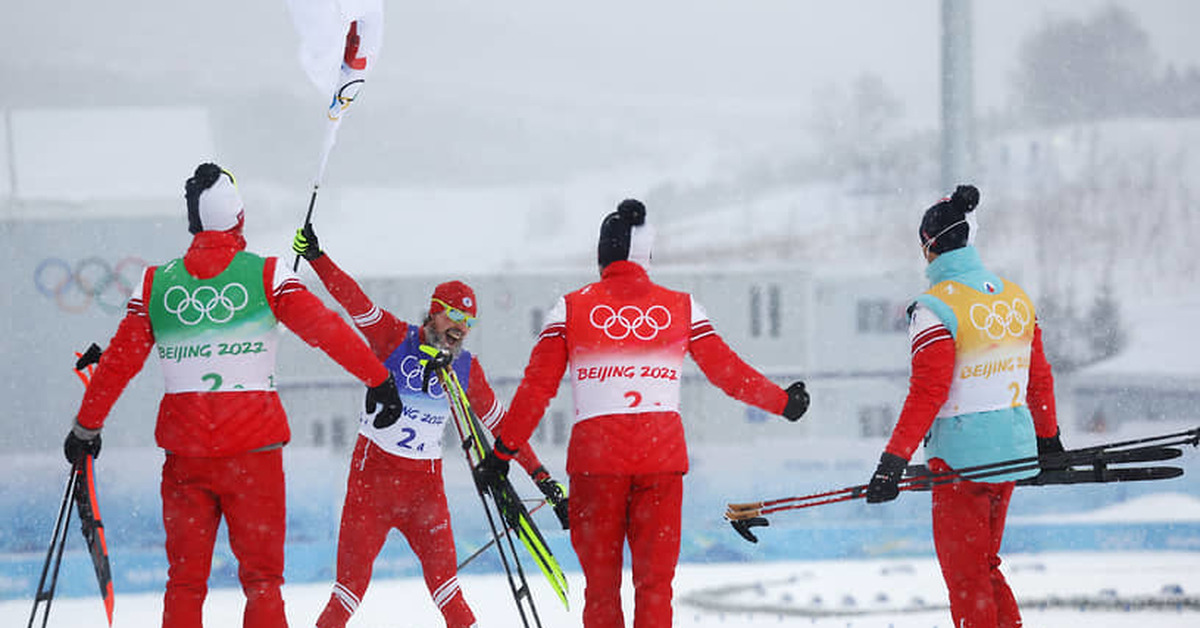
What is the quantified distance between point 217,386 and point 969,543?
2148 mm

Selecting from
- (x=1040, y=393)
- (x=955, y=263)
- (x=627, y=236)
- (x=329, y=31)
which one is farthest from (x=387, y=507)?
(x=1040, y=393)

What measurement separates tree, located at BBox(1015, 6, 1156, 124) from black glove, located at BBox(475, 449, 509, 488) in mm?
12779

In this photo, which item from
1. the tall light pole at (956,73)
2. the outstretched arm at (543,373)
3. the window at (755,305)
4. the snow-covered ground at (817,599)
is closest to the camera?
the outstretched arm at (543,373)

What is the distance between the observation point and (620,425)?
10.1 feet

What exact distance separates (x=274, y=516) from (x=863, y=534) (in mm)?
8139

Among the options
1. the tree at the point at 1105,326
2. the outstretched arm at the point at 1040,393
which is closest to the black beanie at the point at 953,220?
the outstretched arm at the point at 1040,393

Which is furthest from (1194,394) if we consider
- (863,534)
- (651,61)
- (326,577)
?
(326,577)

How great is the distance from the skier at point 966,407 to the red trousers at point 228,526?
1670mm

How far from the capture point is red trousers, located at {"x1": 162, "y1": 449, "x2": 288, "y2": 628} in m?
3.03

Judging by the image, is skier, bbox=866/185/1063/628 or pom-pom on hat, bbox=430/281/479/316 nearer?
skier, bbox=866/185/1063/628

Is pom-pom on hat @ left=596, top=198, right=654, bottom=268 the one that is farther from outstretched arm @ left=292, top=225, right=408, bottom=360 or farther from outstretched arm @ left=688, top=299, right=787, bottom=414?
outstretched arm @ left=292, top=225, right=408, bottom=360

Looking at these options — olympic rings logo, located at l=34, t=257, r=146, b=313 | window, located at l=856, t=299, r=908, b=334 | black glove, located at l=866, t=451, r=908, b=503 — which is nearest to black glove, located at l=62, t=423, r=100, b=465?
black glove, located at l=866, t=451, r=908, b=503

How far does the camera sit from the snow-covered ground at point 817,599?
521cm

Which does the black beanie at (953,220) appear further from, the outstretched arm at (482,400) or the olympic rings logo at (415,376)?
the olympic rings logo at (415,376)
